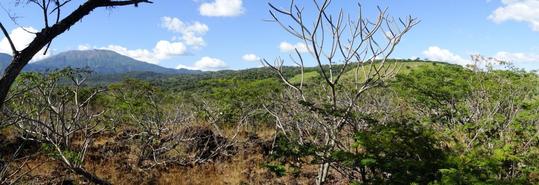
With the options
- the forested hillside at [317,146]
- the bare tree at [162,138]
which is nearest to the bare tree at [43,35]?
the forested hillside at [317,146]

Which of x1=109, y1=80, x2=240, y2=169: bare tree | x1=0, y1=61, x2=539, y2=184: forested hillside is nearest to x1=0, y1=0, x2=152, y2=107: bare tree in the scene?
x1=0, y1=61, x2=539, y2=184: forested hillside

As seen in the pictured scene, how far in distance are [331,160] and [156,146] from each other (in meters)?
6.71

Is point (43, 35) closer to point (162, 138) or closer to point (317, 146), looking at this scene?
point (317, 146)

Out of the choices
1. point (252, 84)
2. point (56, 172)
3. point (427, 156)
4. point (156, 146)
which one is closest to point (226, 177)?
point (156, 146)

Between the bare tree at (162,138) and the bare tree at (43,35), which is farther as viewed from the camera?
the bare tree at (162,138)

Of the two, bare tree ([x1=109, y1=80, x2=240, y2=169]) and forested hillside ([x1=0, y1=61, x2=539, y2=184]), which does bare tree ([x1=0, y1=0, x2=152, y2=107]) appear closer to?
forested hillside ([x1=0, y1=61, x2=539, y2=184])

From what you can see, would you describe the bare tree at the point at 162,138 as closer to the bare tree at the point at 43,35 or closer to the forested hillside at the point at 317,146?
the forested hillside at the point at 317,146

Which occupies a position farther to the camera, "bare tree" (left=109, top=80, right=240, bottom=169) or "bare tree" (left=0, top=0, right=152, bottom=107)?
"bare tree" (left=109, top=80, right=240, bottom=169)

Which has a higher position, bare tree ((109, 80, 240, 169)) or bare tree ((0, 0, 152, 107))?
bare tree ((0, 0, 152, 107))

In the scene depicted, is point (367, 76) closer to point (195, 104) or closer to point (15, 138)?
point (15, 138)

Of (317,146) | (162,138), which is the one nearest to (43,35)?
(317,146)

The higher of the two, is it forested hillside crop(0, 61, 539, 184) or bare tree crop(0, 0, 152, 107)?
bare tree crop(0, 0, 152, 107)

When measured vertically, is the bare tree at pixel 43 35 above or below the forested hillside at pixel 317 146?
above

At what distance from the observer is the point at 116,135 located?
12.3 metres
